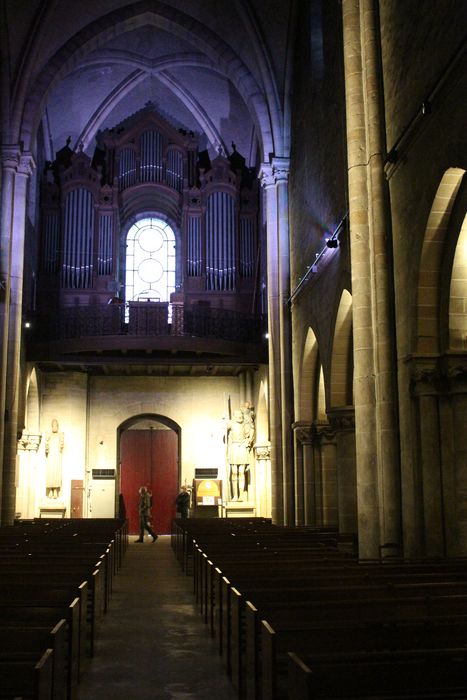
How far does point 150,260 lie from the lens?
2958 cm

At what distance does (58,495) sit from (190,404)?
17.8 feet

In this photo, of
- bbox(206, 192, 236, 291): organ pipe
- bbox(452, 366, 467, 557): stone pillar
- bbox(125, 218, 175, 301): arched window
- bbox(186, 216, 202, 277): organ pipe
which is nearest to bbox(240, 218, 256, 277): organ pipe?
bbox(206, 192, 236, 291): organ pipe

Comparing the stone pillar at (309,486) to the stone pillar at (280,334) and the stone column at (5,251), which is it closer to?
the stone pillar at (280,334)

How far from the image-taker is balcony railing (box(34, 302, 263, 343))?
963 inches

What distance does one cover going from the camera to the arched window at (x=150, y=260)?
29.2 metres

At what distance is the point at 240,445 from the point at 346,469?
34.2ft

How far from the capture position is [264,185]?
2252 centimetres

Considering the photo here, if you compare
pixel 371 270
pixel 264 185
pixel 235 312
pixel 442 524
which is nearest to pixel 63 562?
pixel 442 524

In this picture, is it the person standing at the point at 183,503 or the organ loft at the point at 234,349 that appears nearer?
the organ loft at the point at 234,349

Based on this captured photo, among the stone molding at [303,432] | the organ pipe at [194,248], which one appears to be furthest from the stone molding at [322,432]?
the organ pipe at [194,248]

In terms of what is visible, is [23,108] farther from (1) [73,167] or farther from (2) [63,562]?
(2) [63,562]

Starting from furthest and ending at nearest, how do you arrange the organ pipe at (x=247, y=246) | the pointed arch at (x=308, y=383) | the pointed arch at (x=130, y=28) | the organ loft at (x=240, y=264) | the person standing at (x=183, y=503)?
the organ pipe at (x=247, y=246)
the person standing at (x=183, y=503)
the pointed arch at (x=130, y=28)
the pointed arch at (x=308, y=383)
the organ loft at (x=240, y=264)

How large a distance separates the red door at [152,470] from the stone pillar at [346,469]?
47.4 feet

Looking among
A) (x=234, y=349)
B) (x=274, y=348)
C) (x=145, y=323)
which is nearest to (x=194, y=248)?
(x=145, y=323)
